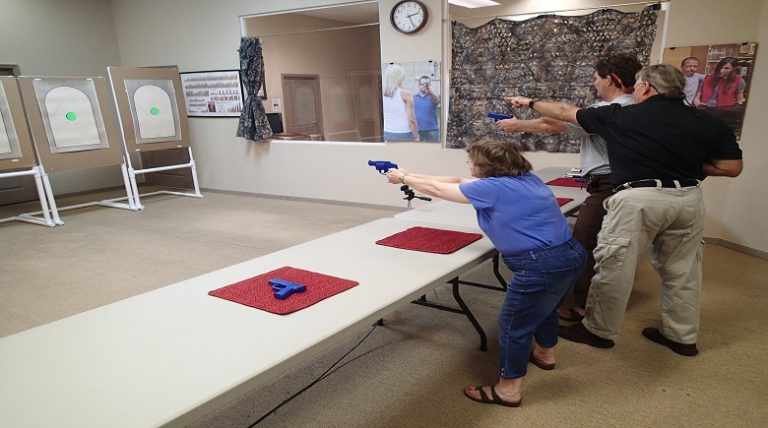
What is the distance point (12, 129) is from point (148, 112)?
143cm

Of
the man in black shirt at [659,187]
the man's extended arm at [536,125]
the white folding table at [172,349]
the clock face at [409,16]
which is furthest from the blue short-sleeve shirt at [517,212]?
the clock face at [409,16]

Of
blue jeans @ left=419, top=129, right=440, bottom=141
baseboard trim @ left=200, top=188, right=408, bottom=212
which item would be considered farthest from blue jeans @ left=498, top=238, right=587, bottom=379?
baseboard trim @ left=200, top=188, right=408, bottom=212

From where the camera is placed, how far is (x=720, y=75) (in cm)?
348

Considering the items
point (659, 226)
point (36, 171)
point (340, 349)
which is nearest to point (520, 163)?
point (659, 226)

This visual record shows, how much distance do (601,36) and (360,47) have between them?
381 cm

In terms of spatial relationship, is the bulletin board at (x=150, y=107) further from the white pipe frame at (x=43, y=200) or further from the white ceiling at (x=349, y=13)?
the white ceiling at (x=349, y=13)

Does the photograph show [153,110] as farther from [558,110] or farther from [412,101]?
[558,110]

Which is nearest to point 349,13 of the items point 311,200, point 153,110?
→ point 311,200

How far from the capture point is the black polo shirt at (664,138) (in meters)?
1.88

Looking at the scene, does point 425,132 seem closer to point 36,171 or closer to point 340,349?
point 340,349

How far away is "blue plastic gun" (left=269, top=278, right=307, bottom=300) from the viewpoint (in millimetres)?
1440

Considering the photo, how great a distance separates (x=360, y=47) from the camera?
269 inches

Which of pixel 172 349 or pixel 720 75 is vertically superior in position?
pixel 720 75

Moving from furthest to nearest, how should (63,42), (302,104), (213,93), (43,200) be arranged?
(302,104) < (63,42) < (213,93) < (43,200)
